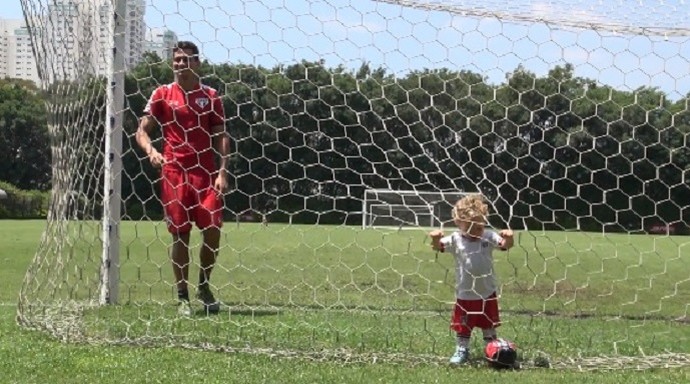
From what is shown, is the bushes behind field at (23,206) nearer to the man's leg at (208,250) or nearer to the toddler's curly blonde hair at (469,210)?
the man's leg at (208,250)

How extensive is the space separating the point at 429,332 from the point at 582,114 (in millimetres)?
→ 1550

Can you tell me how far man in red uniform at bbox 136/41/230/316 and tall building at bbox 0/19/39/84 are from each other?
1.12 m

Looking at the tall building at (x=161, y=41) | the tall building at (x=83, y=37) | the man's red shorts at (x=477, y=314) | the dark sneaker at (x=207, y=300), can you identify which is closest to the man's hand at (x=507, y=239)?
the man's red shorts at (x=477, y=314)

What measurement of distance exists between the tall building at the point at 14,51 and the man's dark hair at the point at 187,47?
1263 millimetres

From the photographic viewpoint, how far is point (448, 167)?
6078mm

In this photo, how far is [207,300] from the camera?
226 inches

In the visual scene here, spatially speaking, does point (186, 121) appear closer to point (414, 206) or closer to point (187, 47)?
point (187, 47)

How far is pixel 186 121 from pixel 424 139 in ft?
5.01

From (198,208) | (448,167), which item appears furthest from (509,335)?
(198,208)

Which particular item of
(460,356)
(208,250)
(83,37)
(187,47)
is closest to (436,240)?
(460,356)

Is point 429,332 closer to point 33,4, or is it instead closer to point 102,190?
point 102,190

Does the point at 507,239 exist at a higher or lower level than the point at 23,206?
higher

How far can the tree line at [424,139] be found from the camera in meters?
5.65

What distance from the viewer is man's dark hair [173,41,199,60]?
5454mm
